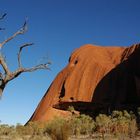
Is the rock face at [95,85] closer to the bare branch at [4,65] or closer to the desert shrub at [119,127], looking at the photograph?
the desert shrub at [119,127]

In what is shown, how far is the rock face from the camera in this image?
196ft

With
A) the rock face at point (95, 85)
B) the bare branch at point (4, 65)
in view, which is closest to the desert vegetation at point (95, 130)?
the bare branch at point (4, 65)

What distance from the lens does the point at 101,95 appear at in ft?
199

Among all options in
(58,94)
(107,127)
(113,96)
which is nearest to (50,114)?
(58,94)

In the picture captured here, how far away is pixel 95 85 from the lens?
6400 cm

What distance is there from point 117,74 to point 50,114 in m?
12.8

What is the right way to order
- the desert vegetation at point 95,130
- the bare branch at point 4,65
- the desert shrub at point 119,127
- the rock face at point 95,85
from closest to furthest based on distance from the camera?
1. the bare branch at point 4,65
2. the desert vegetation at point 95,130
3. the desert shrub at point 119,127
4. the rock face at point 95,85

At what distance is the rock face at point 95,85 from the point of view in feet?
196

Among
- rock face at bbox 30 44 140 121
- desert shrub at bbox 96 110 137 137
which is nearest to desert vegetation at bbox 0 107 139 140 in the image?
desert shrub at bbox 96 110 137 137

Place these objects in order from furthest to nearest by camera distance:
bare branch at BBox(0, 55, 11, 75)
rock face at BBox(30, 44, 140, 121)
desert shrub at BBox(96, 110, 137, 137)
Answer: rock face at BBox(30, 44, 140, 121)
desert shrub at BBox(96, 110, 137, 137)
bare branch at BBox(0, 55, 11, 75)

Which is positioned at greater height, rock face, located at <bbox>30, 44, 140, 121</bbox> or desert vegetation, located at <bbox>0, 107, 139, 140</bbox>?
rock face, located at <bbox>30, 44, 140, 121</bbox>

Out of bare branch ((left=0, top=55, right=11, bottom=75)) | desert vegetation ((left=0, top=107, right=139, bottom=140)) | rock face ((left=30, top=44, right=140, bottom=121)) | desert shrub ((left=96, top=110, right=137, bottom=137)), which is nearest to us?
bare branch ((left=0, top=55, right=11, bottom=75))

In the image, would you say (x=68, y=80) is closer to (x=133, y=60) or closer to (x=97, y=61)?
(x=97, y=61)

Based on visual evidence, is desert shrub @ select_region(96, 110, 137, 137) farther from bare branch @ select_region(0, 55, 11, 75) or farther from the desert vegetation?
bare branch @ select_region(0, 55, 11, 75)
